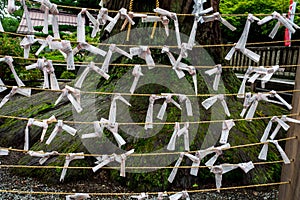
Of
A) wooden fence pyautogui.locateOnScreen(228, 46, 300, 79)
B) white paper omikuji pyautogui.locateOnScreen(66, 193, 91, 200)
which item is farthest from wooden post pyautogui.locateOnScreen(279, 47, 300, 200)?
wooden fence pyautogui.locateOnScreen(228, 46, 300, 79)

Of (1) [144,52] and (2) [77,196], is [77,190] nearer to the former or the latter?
(2) [77,196]

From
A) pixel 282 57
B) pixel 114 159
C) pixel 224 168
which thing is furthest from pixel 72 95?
pixel 282 57

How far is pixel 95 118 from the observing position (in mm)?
2492

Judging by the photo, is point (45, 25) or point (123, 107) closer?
point (45, 25)

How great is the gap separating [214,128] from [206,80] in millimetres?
417

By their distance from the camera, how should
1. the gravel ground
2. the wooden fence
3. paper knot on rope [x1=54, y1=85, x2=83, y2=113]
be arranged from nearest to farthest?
paper knot on rope [x1=54, y1=85, x2=83, y2=113]
the gravel ground
the wooden fence

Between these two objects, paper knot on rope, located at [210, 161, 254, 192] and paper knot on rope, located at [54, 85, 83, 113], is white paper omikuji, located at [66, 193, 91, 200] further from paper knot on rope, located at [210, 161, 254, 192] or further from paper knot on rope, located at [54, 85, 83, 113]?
paper knot on rope, located at [210, 161, 254, 192]

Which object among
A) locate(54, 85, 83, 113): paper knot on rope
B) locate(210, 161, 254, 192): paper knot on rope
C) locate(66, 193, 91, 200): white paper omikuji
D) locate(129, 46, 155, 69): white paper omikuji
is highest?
locate(129, 46, 155, 69): white paper omikuji

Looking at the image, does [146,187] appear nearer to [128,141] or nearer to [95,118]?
[128,141]

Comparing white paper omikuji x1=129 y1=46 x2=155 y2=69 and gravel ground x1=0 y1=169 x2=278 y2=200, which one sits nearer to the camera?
white paper omikuji x1=129 y1=46 x2=155 y2=69

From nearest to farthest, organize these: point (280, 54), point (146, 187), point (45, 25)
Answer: point (45, 25)
point (146, 187)
point (280, 54)

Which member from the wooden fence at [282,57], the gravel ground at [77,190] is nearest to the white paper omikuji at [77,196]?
the gravel ground at [77,190]

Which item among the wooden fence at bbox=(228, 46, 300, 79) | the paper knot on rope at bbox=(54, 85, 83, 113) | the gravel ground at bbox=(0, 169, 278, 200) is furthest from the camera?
the wooden fence at bbox=(228, 46, 300, 79)

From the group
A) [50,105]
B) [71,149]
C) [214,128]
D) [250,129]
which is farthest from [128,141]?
[50,105]
